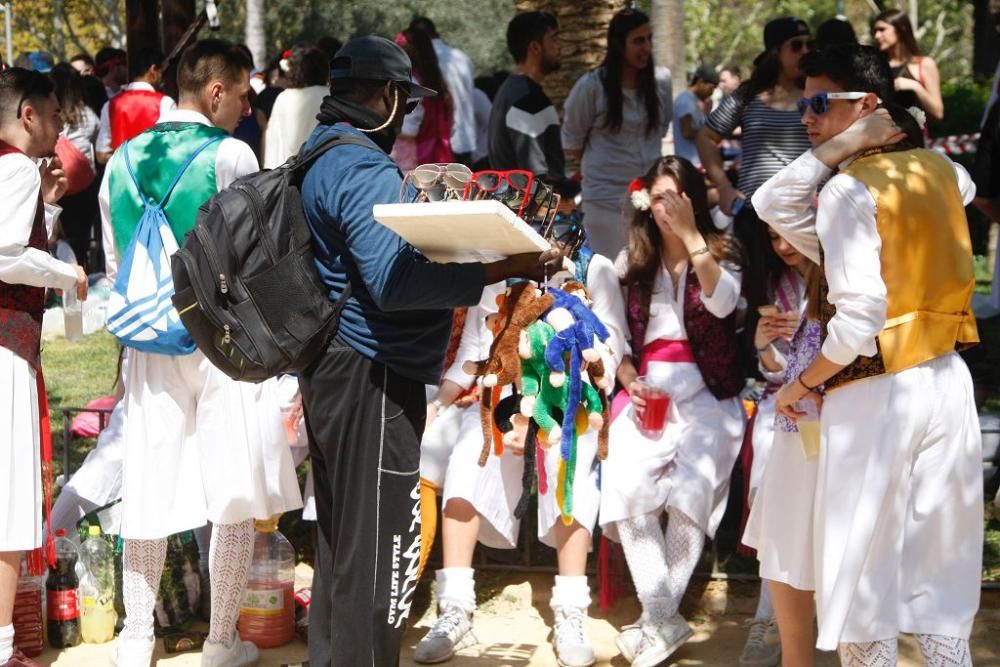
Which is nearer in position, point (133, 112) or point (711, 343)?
point (711, 343)

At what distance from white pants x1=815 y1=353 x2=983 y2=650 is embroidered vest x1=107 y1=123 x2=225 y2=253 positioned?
230 cm

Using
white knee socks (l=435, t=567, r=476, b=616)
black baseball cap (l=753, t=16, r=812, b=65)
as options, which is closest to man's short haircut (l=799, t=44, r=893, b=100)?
white knee socks (l=435, t=567, r=476, b=616)

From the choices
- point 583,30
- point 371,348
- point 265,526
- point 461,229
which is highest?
point 583,30

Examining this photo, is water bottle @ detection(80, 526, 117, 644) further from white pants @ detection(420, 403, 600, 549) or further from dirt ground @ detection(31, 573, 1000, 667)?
white pants @ detection(420, 403, 600, 549)

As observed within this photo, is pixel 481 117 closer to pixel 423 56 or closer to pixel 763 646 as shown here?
pixel 423 56

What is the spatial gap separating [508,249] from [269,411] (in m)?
1.79

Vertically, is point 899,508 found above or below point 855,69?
below

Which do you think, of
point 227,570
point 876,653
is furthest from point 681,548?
point 227,570

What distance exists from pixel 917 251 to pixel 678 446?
2.00 m

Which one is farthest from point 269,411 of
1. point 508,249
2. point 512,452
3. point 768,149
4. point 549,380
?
point 768,149

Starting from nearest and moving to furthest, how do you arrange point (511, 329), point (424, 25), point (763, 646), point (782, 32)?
1. point (511, 329)
2. point (763, 646)
3. point (782, 32)
4. point (424, 25)

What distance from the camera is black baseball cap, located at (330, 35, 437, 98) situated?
3.67 meters

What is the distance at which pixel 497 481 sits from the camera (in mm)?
Answer: 5410

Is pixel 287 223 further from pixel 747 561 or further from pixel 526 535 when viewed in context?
pixel 747 561
